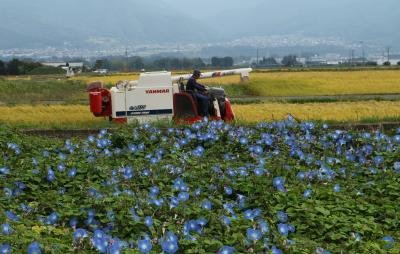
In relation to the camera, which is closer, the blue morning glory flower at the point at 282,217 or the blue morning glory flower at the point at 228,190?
the blue morning glory flower at the point at 282,217

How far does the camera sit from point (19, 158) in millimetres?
7633

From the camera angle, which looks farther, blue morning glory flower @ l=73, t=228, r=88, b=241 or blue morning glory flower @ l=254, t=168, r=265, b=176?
blue morning glory flower @ l=254, t=168, r=265, b=176

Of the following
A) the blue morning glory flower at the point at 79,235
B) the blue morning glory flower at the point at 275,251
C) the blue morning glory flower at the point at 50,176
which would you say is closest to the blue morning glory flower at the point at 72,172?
the blue morning glory flower at the point at 50,176

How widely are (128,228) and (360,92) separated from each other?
108 feet

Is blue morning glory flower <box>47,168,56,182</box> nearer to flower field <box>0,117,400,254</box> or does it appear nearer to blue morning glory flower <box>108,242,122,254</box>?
flower field <box>0,117,400,254</box>

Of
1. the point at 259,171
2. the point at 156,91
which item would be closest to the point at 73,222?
the point at 259,171

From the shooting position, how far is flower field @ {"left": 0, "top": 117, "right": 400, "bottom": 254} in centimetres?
450

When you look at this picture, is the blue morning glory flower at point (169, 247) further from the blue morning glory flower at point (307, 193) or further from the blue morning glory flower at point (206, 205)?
the blue morning glory flower at point (307, 193)

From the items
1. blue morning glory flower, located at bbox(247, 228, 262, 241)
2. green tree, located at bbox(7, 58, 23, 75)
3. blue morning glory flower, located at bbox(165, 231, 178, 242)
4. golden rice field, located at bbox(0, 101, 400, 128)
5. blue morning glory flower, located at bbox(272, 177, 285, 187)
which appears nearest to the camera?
blue morning glory flower, located at bbox(165, 231, 178, 242)

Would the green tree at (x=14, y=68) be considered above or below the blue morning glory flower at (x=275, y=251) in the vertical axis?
above

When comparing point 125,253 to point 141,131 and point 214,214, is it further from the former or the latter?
point 141,131

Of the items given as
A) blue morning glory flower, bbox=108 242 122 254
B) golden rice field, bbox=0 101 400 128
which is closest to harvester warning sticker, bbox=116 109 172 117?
golden rice field, bbox=0 101 400 128

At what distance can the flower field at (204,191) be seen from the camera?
4504mm

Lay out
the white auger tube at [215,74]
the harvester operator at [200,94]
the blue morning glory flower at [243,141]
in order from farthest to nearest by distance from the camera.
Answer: the white auger tube at [215,74], the harvester operator at [200,94], the blue morning glory flower at [243,141]
